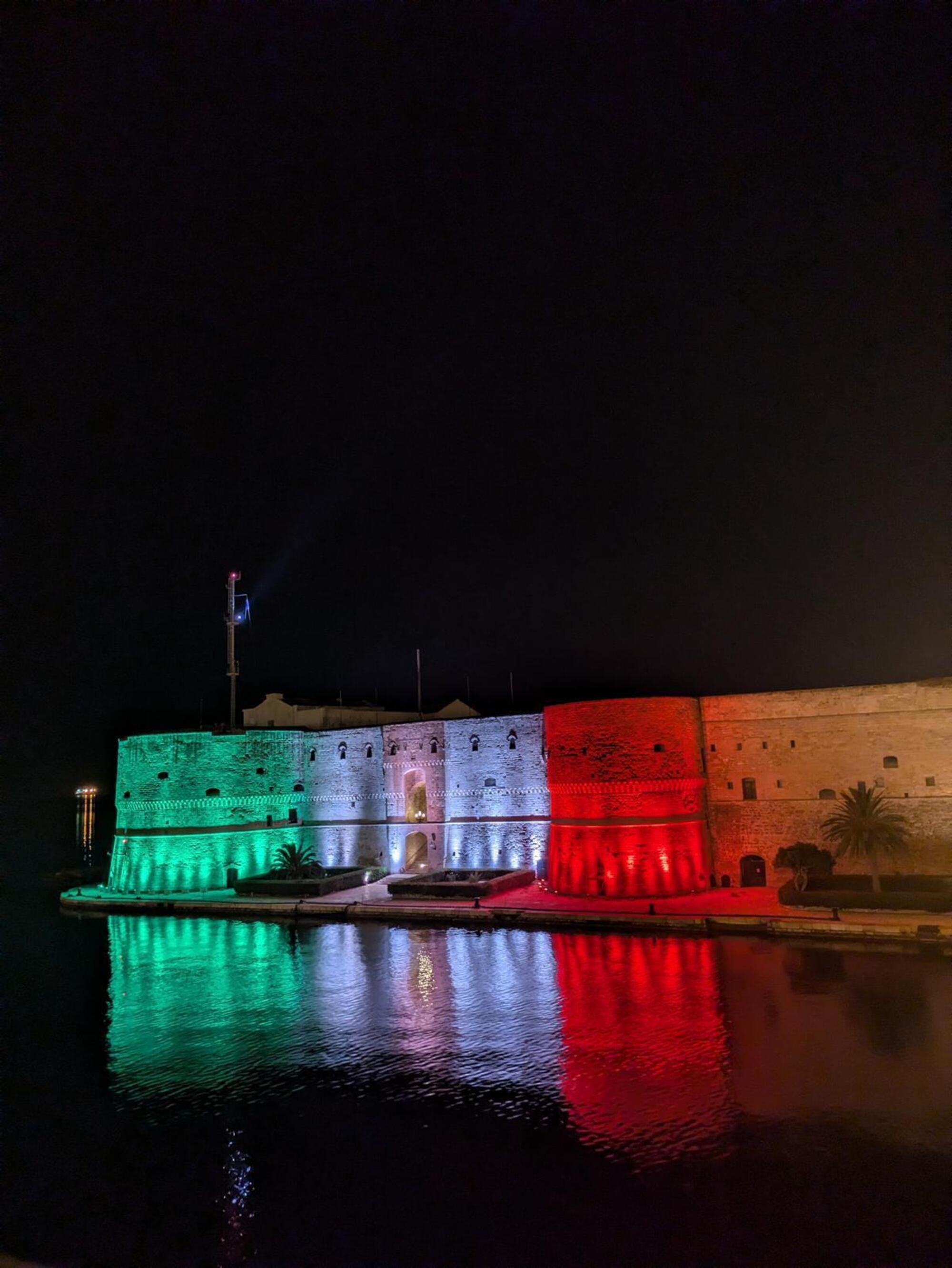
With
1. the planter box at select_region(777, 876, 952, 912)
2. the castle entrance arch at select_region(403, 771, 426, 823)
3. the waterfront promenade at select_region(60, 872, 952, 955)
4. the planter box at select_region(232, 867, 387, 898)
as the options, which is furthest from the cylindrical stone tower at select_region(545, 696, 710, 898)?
the castle entrance arch at select_region(403, 771, 426, 823)

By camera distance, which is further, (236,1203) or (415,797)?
(415,797)

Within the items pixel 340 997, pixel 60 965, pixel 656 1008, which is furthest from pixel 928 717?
pixel 60 965

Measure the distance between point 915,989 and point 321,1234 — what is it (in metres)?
11.5

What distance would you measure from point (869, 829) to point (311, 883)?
1759 cm

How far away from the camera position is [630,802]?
23766mm

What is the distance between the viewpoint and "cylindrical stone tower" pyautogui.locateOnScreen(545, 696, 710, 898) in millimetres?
23531

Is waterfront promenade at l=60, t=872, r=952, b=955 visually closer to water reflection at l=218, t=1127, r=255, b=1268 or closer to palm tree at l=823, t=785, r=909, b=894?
palm tree at l=823, t=785, r=909, b=894

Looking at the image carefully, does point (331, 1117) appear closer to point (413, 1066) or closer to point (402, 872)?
point (413, 1066)

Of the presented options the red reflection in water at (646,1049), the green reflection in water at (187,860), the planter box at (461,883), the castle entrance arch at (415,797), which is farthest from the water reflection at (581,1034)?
the castle entrance arch at (415,797)

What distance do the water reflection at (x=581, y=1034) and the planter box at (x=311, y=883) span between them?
23.9 ft

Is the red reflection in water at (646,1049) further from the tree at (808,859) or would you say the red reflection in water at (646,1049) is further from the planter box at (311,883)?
the planter box at (311,883)

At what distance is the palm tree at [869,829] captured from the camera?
68.2 ft

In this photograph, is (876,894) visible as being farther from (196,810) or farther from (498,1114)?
(196,810)

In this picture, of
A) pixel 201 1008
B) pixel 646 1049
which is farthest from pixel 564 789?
pixel 646 1049
